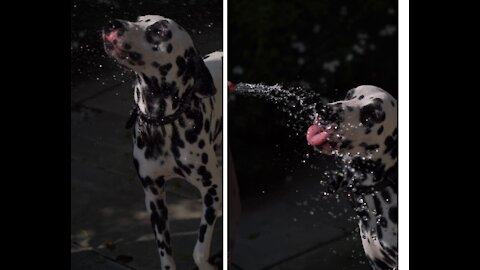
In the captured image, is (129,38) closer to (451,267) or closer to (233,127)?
(233,127)

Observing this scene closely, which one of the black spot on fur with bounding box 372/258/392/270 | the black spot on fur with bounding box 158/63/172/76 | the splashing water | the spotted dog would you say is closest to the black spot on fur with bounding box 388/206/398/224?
the spotted dog

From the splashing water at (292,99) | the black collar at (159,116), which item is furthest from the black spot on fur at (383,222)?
the black collar at (159,116)

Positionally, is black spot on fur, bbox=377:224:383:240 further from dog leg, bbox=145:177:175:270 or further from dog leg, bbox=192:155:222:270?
dog leg, bbox=145:177:175:270

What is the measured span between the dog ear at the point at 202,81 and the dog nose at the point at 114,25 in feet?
1.29

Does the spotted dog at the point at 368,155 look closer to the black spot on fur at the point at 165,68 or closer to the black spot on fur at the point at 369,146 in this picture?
the black spot on fur at the point at 369,146

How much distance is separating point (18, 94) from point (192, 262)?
1.21 m

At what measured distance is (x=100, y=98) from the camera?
4.36 metres

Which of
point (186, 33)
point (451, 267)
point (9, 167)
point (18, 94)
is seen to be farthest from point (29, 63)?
point (451, 267)

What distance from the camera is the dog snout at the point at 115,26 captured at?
4.18 m

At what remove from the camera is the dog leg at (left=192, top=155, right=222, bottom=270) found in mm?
4168

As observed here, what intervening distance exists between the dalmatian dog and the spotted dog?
1.72 feet

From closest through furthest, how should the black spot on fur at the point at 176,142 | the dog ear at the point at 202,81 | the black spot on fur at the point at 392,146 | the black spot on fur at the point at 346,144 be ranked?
the black spot on fur at the point at 392,146
the black spot on fur at the point at 346,144
the dog ear at the point at 202,81
the black spot on fur at the point at 176,142

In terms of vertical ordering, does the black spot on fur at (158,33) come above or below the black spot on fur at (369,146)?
above

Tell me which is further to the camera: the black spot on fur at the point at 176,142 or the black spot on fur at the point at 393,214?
the black spot on fur at the point at 176,142
